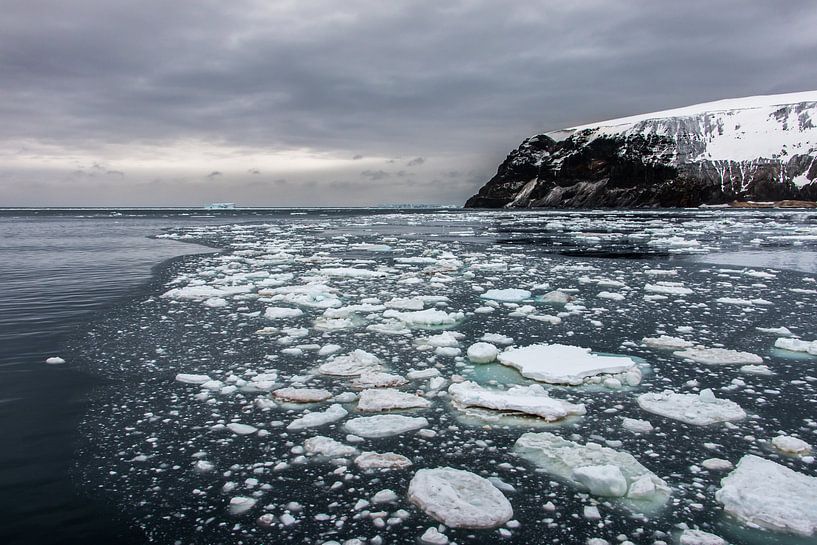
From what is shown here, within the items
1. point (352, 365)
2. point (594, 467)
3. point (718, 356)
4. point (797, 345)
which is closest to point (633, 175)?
point (797, 345)

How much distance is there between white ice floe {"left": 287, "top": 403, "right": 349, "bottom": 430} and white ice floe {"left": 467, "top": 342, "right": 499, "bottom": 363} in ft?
6.08

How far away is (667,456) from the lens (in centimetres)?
350

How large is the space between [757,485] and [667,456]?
1.82ft

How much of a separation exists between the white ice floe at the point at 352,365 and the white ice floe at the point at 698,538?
3.15 meters

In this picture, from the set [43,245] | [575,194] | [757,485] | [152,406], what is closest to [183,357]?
[152,406]

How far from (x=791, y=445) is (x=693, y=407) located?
0.77 metres

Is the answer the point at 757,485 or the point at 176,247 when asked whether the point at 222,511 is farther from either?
the point at 176,247

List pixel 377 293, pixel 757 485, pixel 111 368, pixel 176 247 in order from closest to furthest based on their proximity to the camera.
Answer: pixel 757 485 < pixel 111 368 < pixel 377 293 < pixel 176 247

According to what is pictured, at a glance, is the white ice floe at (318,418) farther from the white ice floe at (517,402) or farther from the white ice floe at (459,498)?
the white ice floe at (459,498)

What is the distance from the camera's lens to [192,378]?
5035mm

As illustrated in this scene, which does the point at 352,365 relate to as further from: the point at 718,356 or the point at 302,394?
the point at 718,356

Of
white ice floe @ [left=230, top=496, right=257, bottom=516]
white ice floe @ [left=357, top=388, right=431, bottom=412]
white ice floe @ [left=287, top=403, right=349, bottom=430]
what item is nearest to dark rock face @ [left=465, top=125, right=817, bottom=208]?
white ice floe @ [left=357, top=388, right=431, bottom=412]

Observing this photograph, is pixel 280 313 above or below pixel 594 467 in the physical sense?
above

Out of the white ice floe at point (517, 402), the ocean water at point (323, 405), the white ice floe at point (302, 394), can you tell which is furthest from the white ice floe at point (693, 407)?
the white ice floe at point (302, 394)
